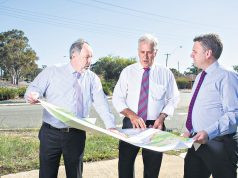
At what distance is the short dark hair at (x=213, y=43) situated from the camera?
291 centimetres

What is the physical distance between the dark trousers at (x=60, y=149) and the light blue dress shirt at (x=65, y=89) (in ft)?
0.32

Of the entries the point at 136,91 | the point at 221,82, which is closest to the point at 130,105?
the point at 136,91

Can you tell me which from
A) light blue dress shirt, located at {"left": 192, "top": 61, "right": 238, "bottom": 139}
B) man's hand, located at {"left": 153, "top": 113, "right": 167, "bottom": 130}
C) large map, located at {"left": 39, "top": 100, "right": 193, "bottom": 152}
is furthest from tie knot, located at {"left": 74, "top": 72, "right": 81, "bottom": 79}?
light blue dress shirt, located at {"left": 192, "top": 61, "right": 238, "bottom": 139}

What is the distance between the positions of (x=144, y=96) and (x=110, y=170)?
6.05ft

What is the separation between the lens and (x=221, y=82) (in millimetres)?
2908

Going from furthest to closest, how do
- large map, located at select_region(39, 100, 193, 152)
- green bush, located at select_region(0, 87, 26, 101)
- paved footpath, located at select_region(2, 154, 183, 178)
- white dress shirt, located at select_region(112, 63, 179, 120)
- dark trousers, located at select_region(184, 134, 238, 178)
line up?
green bush, located at select_region(0, 87, 26, 101) → paved footpath, located at select_region(2, 154, 183, 178) → white dress shirt, located at select_region(112, 63, 179, 120) → dark trousers, located at select_region(184, 134, 238, 178) → large map, located at select_region(39, 100, 193, 152)

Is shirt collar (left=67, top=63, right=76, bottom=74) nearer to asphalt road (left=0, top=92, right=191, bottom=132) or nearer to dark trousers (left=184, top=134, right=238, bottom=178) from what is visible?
dark trousers (left=184, top=134, right=238, bottom=178)

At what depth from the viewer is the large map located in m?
2.70

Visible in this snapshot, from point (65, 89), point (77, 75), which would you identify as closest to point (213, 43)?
point (77, 75)

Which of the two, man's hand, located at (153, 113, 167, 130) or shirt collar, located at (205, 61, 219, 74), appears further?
man's hand, located at (153, 113, 167, 130)

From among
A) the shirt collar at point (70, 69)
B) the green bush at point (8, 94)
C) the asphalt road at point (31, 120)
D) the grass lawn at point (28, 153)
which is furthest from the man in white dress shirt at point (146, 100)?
the green bush at point (8, 94)

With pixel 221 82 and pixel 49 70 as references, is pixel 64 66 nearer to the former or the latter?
pixel 49 70

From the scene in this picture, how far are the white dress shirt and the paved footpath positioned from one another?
60.2 inches

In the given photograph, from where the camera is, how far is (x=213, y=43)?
114 inches
